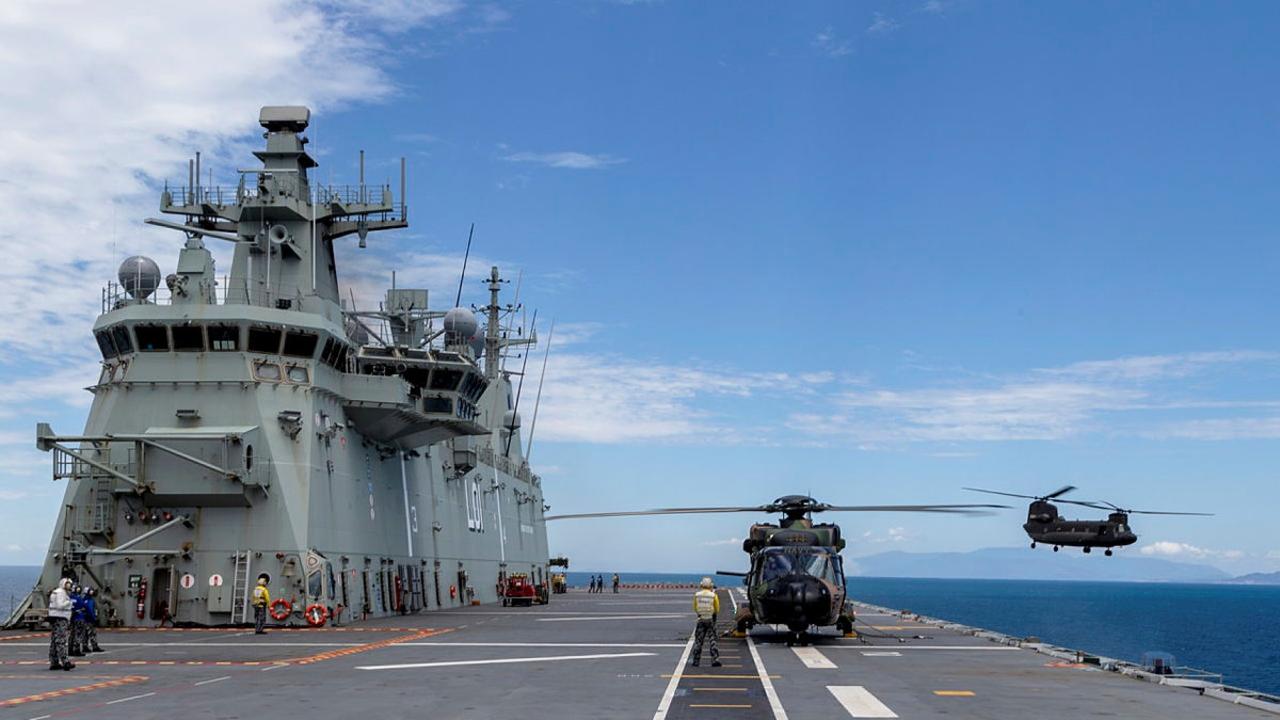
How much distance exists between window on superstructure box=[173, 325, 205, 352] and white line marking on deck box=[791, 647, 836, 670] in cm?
1766

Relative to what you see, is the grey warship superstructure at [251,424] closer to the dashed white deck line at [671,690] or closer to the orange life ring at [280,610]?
the orange life ring at [280,610]

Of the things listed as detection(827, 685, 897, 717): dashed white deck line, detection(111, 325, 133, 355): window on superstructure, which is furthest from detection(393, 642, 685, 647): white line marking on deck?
detection(111, 325, 133, 355): window on superstructure

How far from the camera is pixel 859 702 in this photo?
15.6 metres

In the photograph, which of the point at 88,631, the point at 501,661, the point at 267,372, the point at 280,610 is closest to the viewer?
the point at 501,661

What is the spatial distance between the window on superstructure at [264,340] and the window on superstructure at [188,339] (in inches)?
48.9

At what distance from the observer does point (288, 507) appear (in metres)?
31.6

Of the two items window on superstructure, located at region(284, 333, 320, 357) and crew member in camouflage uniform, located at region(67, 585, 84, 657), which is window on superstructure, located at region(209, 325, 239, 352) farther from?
crew member in camouflage uniform, located at region(67, 585, 84, 657)

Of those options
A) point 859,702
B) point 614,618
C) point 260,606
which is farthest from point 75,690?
point 614,618

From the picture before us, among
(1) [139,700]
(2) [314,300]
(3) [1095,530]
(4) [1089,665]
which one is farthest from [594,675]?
(3) [1095,530]

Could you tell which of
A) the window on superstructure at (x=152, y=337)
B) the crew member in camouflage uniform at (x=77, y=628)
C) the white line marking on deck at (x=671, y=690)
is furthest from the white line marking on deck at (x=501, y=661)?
the window on superstructure at (x=152, y=337)

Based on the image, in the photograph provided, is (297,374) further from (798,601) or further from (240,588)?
(798,601)

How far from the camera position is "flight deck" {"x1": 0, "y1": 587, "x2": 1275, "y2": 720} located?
14.8 meters

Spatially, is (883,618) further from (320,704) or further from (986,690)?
(320,704)

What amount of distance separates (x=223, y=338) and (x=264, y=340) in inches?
41.5
